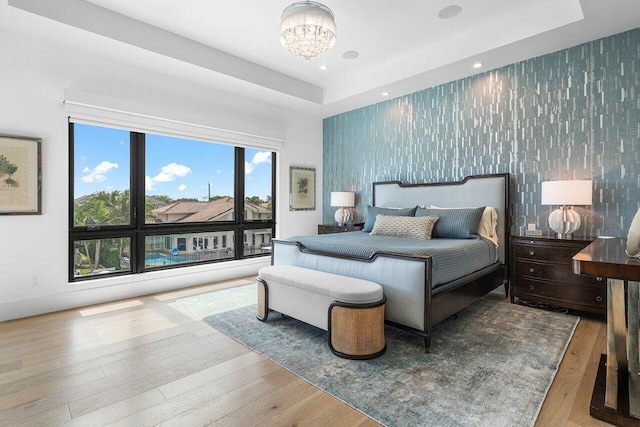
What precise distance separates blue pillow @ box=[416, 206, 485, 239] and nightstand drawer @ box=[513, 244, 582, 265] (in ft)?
1.51

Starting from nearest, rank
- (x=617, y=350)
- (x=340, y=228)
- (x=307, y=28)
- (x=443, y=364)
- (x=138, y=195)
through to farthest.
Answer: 1. (x=617, y=350)
2. (x=443, y=364)
3. (x=307, y=28)
4. (x=138, y=195)
5. (x=340, y=228)

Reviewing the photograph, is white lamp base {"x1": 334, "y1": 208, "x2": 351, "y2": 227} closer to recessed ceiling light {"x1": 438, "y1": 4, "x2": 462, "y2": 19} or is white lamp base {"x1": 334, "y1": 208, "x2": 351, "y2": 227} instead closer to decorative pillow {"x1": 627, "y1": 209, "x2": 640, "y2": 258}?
recessed ceiling light {"x1": 438, "y1": 4, "x2": 462, "y2": 19}

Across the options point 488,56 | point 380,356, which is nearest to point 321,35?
point 488,56

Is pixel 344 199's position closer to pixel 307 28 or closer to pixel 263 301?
pixel 263 301

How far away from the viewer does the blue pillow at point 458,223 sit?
3.58 m

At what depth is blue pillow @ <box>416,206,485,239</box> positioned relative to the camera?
11.7 ft

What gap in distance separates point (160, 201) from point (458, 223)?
3.66 metres

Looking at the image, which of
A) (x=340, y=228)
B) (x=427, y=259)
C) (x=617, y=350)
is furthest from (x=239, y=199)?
(x=617, y=350)

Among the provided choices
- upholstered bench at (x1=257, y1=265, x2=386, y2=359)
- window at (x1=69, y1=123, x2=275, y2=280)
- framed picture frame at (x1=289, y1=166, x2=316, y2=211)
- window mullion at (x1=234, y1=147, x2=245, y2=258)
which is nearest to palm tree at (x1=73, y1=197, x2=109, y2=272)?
window at (x1=69, y1=123, x2=275, y2=280)

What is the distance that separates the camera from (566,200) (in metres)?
3.08

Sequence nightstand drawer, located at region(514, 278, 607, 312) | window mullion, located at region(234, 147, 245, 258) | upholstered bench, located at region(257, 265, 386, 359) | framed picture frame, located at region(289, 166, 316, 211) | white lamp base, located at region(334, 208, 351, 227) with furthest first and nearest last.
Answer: framed picture frame, located at region(289, 166, 316, 211) → white lamp base, located at region(334, 208, 351, 227) → window mullion, located at region(234, 147, 245, 258) → nightstand drawer, located at region(514, 278, 607, 312) → upholstered bench, located at region(257, 265, 386, 359)

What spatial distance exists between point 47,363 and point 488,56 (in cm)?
479

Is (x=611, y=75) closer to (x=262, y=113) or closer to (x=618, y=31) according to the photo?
(x=618, y=31)

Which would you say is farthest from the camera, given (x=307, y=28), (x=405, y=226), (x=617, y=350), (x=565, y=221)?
(x=405, y=226)
